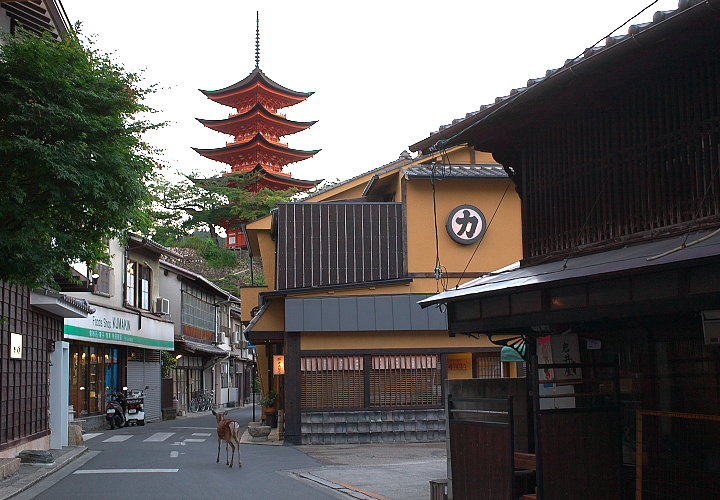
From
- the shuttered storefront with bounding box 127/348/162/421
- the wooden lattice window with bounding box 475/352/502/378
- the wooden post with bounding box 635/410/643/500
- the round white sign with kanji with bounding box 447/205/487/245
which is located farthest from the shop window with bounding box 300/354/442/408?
the shuttered storefront with bounding box 127/348/162/421

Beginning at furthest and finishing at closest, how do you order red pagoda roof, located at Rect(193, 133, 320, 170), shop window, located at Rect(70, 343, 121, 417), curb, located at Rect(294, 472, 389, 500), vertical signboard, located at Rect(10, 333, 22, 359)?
red pagoda roof, located at Rect(193, 133, 320, 170), shop window, located at Rect(70, 343, 121, 417), vertical signboard, located at Rect(10, 333, 22, 359), curb, located at Rect(294, 472, 389, 500)

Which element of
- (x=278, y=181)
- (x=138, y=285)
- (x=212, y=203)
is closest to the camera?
(x=138, y=285)

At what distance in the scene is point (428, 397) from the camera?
2423 cm

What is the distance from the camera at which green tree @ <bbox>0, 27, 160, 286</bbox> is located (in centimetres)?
1044

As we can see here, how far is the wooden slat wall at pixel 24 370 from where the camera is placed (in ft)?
56.9

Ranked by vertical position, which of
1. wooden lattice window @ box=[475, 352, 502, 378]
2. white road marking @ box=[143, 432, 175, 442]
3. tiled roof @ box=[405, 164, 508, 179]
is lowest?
white road marking @ box=[143, 432, 175, 442]

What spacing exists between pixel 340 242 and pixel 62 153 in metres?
14.7

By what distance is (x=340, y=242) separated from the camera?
81.4 feet

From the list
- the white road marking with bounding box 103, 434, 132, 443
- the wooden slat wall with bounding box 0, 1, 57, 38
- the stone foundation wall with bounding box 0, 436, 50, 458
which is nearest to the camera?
the wooden slat wall with bounding box 0, 1, 57, 38

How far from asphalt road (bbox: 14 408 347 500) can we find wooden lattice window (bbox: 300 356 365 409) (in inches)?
64.7

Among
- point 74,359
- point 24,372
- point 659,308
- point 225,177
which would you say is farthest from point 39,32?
point 225,177

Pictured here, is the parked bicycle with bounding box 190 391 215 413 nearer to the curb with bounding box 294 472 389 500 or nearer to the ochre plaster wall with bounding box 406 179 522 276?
the ochre plaster wall with bounding box 406 179 522 276

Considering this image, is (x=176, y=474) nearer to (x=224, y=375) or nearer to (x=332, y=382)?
(x=332, y=382)

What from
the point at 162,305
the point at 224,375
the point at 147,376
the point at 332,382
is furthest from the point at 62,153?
the point at 224,375
